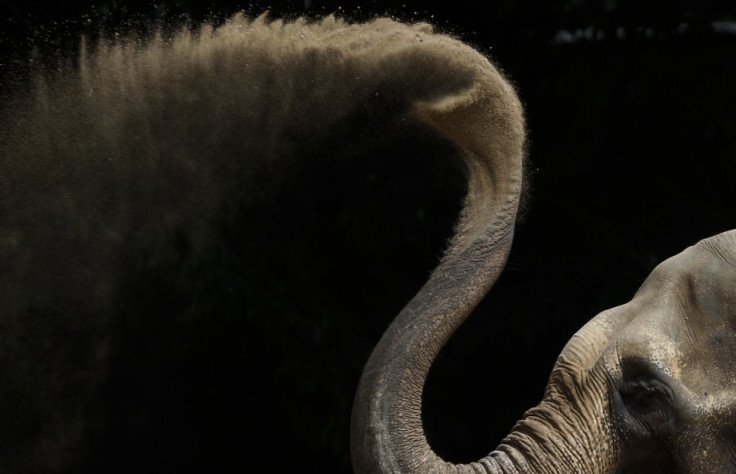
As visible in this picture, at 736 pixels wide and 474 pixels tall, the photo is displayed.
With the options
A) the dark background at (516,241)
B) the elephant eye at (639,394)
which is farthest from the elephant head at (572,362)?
the dark background at (516,241)

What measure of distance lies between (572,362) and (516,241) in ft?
9.70

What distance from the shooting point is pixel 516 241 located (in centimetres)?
542

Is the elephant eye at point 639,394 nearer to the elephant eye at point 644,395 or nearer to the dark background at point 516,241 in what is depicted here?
the elephant eye at point 644,395

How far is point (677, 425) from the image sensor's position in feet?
7.85

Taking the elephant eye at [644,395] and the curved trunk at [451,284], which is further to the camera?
the elephant eye at [644,395]

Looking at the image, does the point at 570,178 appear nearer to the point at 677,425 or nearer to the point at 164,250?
the point at 164,250

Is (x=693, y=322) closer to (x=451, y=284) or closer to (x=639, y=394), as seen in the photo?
(x=639, y=394)

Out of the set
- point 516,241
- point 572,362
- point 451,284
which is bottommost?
point 516,241

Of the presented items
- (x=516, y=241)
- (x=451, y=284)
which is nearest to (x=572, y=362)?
(x=451, y=284)

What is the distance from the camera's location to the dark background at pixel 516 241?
5.21 m

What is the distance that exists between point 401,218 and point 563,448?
301cm

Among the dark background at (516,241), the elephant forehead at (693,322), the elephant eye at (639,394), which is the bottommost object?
the dark background at (516,241)

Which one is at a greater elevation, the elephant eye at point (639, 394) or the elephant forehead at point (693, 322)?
the elephant forehead at point (693, 322)

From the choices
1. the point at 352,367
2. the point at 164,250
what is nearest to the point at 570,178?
the point at 352,367
